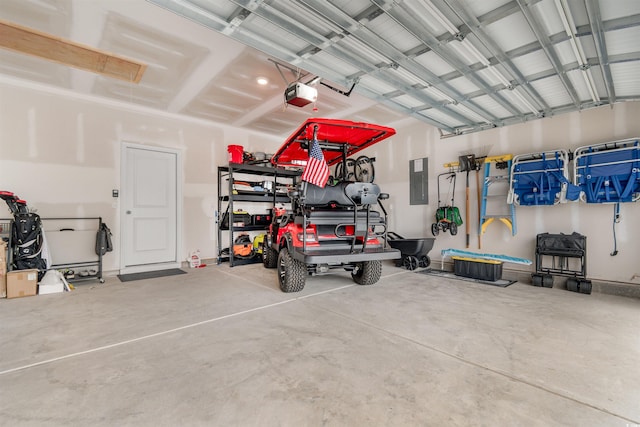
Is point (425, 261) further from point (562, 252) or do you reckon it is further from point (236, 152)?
point (236, 152)

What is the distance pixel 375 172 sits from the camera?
6.93m

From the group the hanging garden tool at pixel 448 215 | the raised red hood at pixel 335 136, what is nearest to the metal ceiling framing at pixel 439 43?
the raised red hood at pixel 335 136

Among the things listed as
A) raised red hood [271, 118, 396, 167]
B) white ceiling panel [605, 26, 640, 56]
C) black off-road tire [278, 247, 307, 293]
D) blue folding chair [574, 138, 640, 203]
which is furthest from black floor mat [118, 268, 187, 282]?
blue folding chair [574, 138, 640, 203]

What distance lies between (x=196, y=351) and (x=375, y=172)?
5723mm

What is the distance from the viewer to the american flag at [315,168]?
3.39 m

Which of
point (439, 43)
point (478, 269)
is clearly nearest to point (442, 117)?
point (439, 43)

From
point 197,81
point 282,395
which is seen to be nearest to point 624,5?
point 282,395

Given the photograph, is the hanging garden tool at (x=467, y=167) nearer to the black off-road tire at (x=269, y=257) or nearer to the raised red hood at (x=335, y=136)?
the raised red hood at (x=335, y=136)

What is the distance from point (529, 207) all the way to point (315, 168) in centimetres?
363

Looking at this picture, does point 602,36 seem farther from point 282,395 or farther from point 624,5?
point 282,395

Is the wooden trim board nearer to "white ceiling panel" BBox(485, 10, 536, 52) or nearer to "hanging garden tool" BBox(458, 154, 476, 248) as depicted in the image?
"white ceiling panel" BBox(485, 10, 536, 52)

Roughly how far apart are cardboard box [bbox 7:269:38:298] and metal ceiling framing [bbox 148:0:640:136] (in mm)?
3912

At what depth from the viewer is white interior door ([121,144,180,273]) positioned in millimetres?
5316

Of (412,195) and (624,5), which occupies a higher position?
(624,5)
